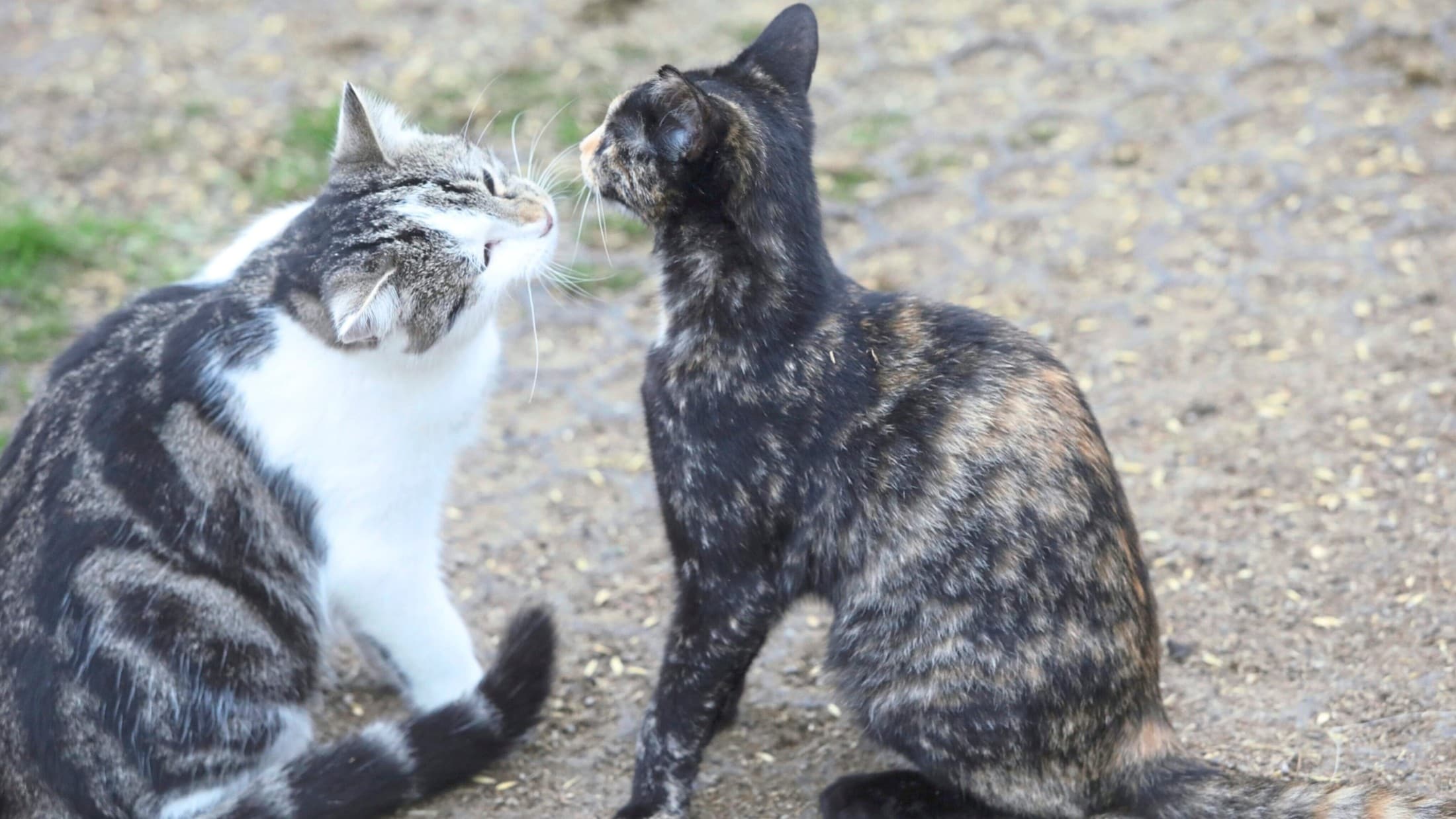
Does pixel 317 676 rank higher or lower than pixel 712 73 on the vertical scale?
lower

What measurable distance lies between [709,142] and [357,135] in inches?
42.1

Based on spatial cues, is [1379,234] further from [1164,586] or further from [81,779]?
[81,779]

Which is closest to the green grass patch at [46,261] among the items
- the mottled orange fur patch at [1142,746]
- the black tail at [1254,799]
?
the mottled orange fur patch at [1142,746]

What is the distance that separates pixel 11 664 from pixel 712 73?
2245mm

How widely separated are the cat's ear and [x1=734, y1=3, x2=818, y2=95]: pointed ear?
40 centimetres

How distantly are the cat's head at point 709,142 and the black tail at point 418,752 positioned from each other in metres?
1.22

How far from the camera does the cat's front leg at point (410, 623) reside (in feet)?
11.8

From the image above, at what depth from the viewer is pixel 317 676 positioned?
3.71 m

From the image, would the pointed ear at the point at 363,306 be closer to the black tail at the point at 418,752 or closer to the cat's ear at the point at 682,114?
the cat's ear at the point at 682,114

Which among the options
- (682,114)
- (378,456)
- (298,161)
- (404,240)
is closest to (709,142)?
(682,114)

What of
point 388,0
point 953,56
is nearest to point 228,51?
point 388,0

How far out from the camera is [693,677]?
11.1 feet

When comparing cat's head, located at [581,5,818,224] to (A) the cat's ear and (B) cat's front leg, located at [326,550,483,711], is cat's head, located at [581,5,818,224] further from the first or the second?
(B) cat's front leg, located at [326,550,483,711]

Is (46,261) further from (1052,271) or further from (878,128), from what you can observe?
(1052,271)
